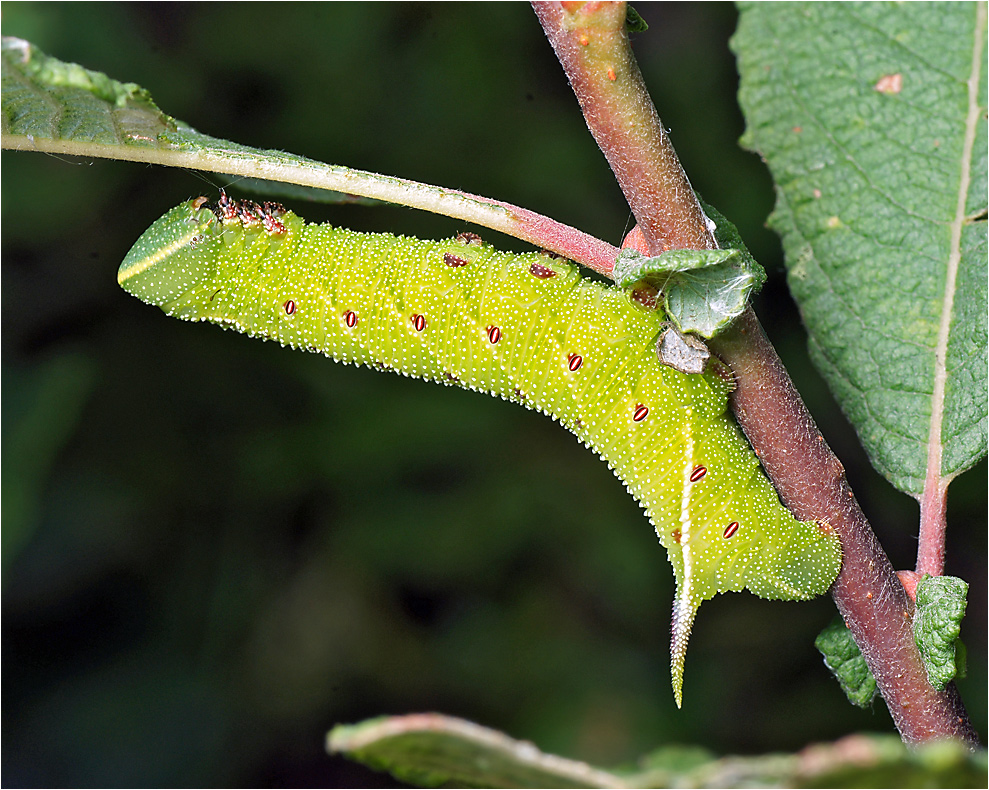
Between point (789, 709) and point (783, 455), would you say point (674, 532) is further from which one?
point (789, 709)

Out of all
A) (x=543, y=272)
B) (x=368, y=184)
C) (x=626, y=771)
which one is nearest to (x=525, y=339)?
(x=543, y=272)

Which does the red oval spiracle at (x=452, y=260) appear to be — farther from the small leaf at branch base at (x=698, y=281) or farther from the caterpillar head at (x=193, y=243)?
the small leaf at branch base at (x=698, y=281)

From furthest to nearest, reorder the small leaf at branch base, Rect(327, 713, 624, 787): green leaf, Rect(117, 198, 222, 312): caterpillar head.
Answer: Rect(117, 198, 222, 312): caterpillar head → the small leaf at branch base → Rect(327, 713, 624, 787): green leaf

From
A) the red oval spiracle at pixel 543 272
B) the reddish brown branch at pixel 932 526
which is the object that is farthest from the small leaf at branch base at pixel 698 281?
the reddish brown branch at pixel 932 526

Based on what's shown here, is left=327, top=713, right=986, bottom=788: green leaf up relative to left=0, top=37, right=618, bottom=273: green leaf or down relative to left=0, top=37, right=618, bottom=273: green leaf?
down

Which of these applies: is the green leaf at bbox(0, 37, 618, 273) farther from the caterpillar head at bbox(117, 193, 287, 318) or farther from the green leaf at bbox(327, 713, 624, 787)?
the green leaf at bbox(327, 713, 624, 787)

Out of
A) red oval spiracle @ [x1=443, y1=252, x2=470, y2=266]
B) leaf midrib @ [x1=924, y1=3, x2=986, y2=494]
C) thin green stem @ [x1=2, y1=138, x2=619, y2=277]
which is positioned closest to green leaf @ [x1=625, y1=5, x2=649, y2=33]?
thin green stem @ [x1=2, y1=138, x2=619, y2=277]

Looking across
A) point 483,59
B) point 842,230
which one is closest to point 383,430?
point 483,59
